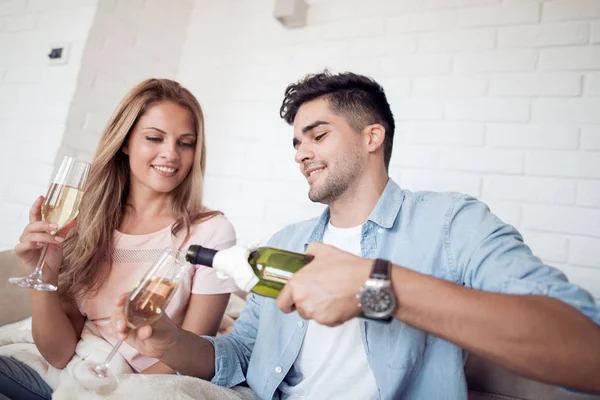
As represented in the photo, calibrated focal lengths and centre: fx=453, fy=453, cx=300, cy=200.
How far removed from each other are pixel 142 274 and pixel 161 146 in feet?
1.37

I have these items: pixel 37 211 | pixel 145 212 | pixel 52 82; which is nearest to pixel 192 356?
pixel 37 211

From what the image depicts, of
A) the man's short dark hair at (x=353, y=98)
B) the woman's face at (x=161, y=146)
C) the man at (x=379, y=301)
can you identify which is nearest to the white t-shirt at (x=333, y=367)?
the man at (x=379, y=301)

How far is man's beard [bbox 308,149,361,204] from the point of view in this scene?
132cm

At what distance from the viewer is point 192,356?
1.12m

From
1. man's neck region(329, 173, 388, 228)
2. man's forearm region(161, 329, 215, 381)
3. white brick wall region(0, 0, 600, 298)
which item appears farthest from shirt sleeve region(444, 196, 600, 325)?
white brick wall region(0, 0, 600, 298)

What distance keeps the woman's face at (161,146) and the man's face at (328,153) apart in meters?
0.40

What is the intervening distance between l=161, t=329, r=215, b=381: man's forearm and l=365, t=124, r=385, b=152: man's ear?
29.6 inches

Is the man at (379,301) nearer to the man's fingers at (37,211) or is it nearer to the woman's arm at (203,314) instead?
the woman's arm at (203,314)

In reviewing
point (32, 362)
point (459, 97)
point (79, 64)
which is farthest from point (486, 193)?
point (79, 64)

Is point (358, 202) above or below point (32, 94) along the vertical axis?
below

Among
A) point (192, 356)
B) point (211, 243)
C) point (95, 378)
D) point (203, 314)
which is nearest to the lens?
point (95, 378)

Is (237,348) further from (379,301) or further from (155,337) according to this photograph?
(379,301)

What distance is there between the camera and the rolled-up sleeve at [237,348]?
1.20 meters

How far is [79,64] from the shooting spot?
6.84 ft
